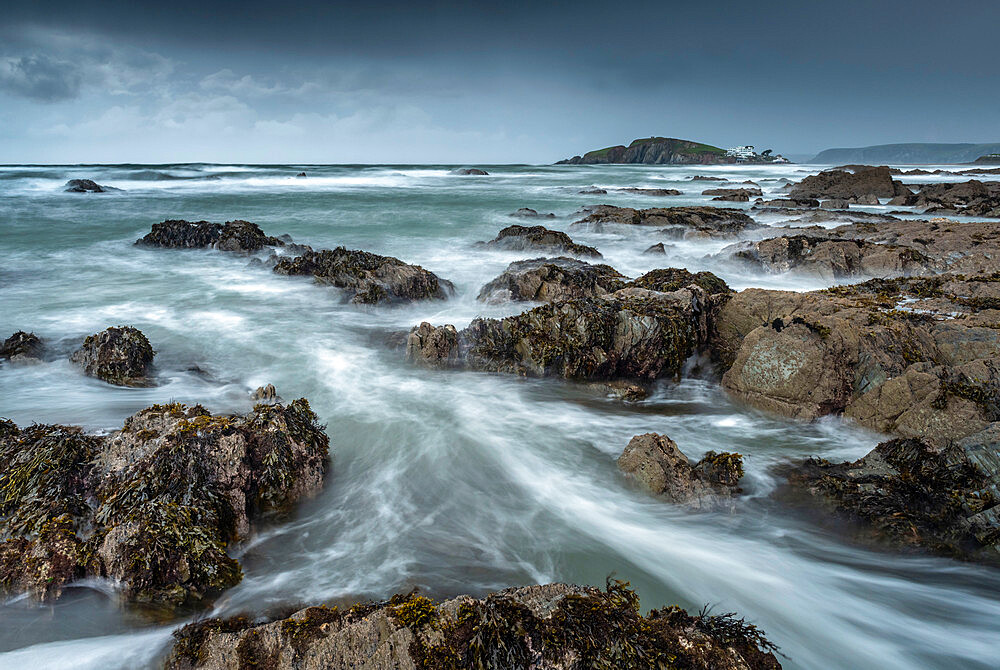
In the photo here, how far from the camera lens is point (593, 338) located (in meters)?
6.62

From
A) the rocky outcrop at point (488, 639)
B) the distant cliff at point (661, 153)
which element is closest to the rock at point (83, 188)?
the rocky outcrop at point (488, 639)

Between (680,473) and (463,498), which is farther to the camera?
(463,498)

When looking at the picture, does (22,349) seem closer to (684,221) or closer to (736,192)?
(684,221)

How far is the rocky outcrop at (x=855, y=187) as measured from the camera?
29547 mm

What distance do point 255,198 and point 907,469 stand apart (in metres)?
38.1

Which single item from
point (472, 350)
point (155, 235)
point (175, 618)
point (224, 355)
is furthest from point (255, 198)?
point (175, 618)

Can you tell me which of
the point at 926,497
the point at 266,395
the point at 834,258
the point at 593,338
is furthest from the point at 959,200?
the point at 266,395

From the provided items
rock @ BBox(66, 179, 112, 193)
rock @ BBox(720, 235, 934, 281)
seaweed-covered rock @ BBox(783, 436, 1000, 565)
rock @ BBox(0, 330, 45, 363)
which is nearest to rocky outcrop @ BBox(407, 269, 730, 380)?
seaweed-covered rock @ BBox(783, 436, 1000, 565)

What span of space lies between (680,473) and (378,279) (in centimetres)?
792

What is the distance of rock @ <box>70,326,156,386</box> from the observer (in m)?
6.41

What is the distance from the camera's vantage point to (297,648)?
240cm

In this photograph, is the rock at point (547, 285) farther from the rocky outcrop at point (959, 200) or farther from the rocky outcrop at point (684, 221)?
the rocky outcrop at point (959, 200)

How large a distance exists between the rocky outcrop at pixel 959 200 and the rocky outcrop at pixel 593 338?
21.1 metres

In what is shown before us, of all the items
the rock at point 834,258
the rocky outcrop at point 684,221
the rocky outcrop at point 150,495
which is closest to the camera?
the rocky outcrop at point 150,495
